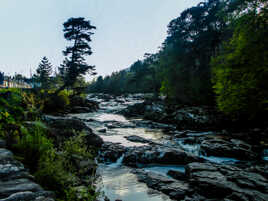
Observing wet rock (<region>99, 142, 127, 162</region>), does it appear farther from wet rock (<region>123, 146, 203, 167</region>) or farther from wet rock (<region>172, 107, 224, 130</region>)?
wet rock (<region>172, 107, 224, 130</region>)

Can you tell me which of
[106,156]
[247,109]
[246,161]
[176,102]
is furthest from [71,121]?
→ [176,102]

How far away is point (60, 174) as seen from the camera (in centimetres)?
287

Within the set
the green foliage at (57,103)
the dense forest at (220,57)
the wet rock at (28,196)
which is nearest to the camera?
the wet rock at (28,196)

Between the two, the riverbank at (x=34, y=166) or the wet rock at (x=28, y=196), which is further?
the riverbank at (x=34, y=166)

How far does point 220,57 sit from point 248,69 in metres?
3.00

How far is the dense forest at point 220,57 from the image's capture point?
9.29 m

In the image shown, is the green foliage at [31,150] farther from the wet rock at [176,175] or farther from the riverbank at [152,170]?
the wet rock at [176,175]

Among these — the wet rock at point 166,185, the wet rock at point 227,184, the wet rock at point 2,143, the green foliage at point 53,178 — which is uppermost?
the wet rock at point 2,143

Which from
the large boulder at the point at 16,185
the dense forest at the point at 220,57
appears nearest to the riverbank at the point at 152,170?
the large boulder at the point at 16,185

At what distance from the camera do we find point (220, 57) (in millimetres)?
12867

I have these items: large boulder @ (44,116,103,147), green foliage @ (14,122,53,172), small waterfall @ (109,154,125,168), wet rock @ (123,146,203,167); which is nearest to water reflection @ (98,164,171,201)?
small waterfall @ (109,154,125,168)

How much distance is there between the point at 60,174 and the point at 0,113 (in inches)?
116

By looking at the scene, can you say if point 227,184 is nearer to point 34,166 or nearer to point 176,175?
point 176,175

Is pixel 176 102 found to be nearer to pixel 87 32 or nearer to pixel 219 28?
pixel 219 28
